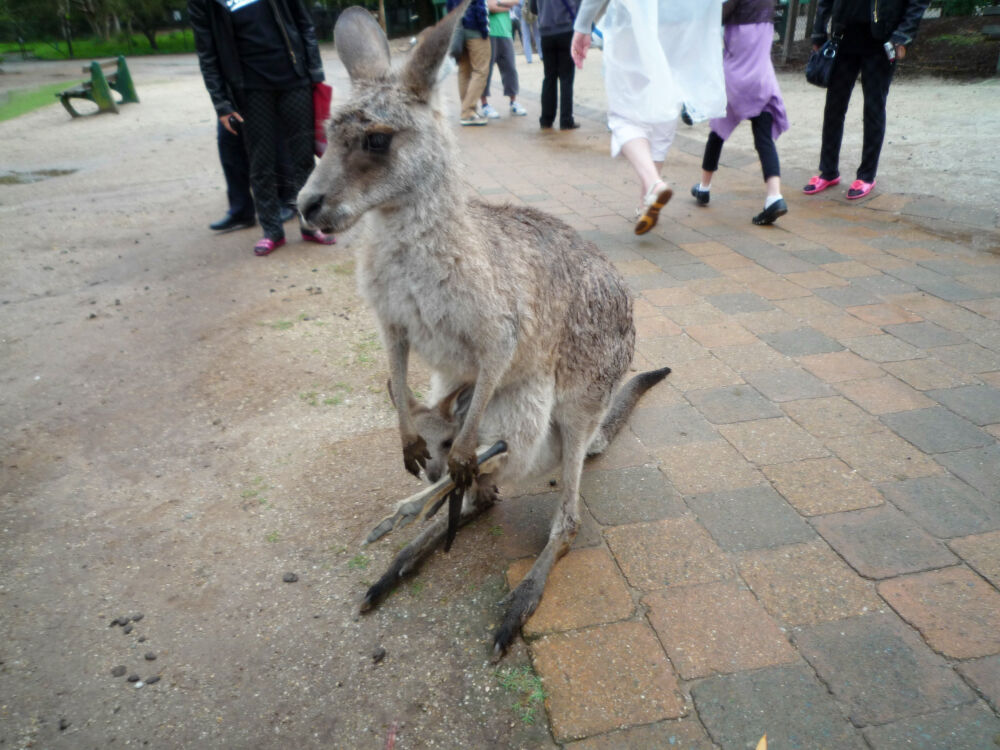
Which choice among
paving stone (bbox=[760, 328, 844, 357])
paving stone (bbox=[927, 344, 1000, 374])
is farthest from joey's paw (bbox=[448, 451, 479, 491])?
paving stone (bbox=[927, 344, 1000, 374])

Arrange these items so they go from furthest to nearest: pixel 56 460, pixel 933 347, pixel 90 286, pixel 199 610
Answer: pixel 90 286 → pixel 933 347 → pixel 56 460 → pixel 199 610

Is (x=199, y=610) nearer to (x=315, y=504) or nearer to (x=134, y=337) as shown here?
(x=315, y=504)

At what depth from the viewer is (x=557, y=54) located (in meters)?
8.38

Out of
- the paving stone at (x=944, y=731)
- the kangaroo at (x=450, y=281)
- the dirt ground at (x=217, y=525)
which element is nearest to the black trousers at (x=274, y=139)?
the dirt ground at (x=217, y=525)

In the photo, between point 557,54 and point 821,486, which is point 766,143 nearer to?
point 821,486

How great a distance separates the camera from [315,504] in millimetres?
2617

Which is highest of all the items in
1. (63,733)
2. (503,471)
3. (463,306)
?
(463,306)

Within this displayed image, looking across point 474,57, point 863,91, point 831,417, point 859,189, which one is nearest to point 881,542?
point 831,417

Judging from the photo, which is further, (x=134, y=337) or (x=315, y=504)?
(x=134, y=337)

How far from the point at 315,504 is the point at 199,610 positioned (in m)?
0.58

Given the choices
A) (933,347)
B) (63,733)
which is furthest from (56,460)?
(933,347)

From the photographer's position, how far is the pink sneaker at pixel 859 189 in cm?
546

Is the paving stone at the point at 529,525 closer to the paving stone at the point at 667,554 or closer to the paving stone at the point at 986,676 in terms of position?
the paving stone at the point at 667,554

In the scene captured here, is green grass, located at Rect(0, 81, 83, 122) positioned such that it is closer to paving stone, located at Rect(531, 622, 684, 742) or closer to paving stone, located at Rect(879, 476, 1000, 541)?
paving stone, located at Rect(531, 622, 684, 742)
